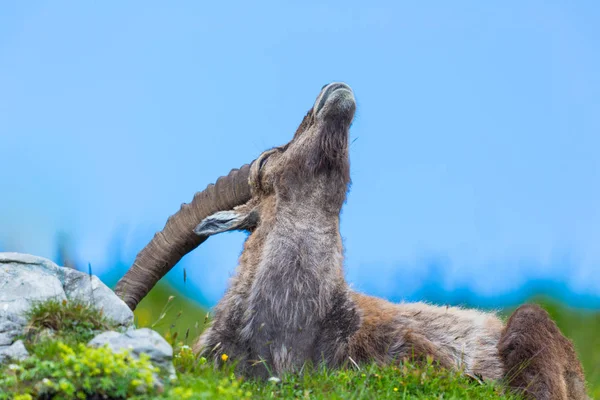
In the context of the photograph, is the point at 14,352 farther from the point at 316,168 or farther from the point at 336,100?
the point at 336,100

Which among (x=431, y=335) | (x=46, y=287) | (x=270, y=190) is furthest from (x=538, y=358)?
(x=46, y=287)

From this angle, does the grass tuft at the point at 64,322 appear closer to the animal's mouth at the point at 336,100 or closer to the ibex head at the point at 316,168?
the ibex head at the point at 316,168

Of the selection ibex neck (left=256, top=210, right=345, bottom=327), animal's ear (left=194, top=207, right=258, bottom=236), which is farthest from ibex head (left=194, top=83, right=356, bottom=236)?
ibex neck (left=256, top=210, right=345, bottom=327)

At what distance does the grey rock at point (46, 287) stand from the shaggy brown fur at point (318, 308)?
1432 mm

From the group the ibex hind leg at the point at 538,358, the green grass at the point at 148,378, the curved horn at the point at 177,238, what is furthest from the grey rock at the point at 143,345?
the ibex hind leg at the point at 538,358

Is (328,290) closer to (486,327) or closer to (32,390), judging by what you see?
(486,327)

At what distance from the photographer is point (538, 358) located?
8.63 metres

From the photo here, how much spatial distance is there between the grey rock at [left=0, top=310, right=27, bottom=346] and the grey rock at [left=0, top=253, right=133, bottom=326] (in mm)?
54

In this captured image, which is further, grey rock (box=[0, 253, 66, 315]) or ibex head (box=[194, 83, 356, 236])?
ibex head (box=[194, 83, 356, 236])

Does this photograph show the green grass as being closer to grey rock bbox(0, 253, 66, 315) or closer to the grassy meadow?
the grassy meadow

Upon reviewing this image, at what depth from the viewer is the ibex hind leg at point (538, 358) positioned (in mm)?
8484

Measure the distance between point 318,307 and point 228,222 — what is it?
1.47 metres

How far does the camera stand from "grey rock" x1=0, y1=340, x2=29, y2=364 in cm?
599

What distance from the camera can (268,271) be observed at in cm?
830
